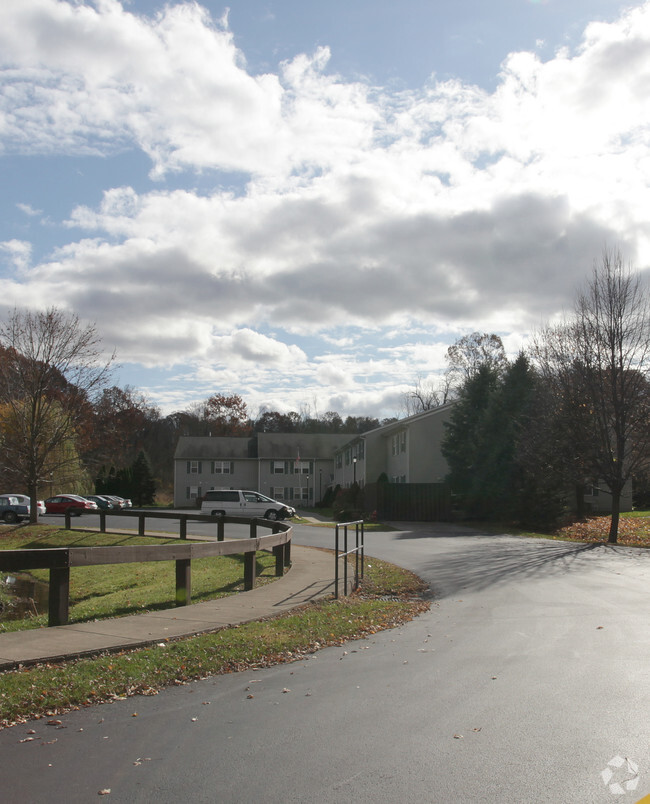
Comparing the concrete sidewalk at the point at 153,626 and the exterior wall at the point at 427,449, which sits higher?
the exterior wall at the point at 427,449

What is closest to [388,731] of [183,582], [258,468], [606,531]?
[183,582]

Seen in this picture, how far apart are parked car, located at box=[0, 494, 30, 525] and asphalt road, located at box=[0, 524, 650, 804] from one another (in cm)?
3400

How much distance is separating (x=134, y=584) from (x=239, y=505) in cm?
2480

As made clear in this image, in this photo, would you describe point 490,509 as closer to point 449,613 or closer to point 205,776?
point 449,613

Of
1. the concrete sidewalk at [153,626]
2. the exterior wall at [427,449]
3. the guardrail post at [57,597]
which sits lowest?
the concrete sidewalk at [153,626]

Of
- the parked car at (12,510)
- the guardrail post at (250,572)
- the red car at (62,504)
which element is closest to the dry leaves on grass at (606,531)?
the guardrail post at (250,572)

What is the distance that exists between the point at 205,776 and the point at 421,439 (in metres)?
44.1

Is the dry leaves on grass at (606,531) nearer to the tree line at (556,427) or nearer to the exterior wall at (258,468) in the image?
the tree line at (556,427)

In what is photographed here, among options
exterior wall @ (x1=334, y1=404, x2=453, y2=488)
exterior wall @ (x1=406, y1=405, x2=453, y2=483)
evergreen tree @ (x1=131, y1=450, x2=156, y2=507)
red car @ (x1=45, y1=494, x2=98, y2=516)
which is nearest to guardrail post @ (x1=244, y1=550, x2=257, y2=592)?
exterior wall @ (x1=334, y1=404, x2=453, y2=488)

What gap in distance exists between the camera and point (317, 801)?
13.4 ft

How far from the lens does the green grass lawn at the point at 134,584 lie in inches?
433

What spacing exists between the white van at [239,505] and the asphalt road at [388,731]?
32295 mm

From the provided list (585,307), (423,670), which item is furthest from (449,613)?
(585,307)

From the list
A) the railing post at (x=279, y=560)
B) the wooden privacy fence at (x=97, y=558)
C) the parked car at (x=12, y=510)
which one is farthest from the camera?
the parked car at (x=12, y=510)
